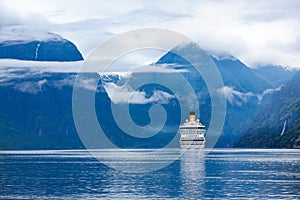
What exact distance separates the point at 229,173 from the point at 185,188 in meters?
47.6

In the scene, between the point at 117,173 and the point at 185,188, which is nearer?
the point at 185,188

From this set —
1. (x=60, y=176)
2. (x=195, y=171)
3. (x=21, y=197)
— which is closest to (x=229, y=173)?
(x=195, y=171)

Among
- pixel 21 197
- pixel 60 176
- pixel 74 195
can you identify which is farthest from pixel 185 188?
pixel 60 176

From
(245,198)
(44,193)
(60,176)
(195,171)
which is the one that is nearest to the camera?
(245,198)

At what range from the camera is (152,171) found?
199375 mm

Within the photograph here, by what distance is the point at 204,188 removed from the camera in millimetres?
142750

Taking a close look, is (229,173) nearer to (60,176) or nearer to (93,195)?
(60,176)

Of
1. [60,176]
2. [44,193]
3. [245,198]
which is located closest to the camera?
[245,198]

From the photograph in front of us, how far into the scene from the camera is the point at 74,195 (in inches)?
5128

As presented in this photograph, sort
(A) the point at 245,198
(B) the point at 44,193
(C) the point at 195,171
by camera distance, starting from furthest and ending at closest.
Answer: (C) the point at 195,171
(B) the point at 44,193
(A) the point at 245,198

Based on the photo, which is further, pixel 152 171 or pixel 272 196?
pixel 152 171

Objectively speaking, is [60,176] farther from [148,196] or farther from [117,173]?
[148,196]

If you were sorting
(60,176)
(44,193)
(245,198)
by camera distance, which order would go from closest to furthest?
(245,198), (44,193), (60,176)

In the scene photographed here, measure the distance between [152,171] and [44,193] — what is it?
67975mm
